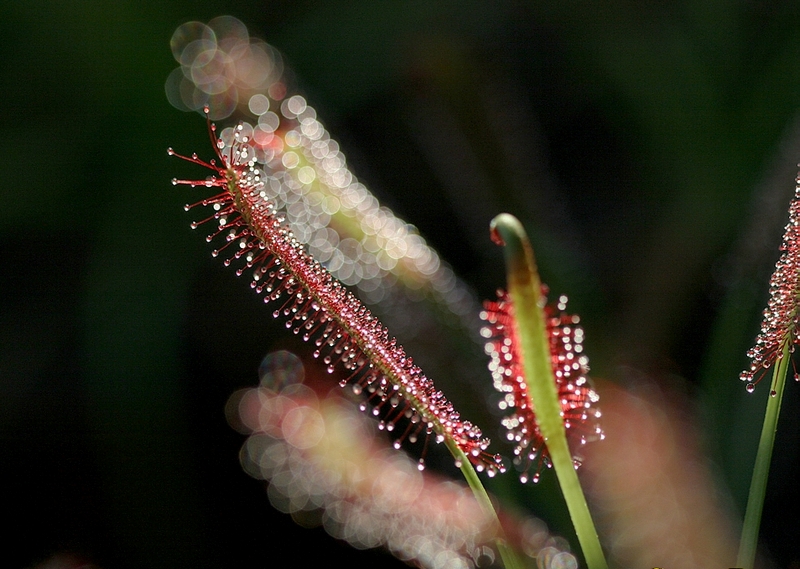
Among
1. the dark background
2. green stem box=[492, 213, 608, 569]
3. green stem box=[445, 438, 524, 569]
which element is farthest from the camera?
the dark background

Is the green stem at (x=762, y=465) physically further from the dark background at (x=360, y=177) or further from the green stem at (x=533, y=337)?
the dark background at (x=360, y=177)

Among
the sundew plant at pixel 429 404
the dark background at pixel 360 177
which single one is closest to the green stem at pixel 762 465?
the sundew plant at pixel 429 404

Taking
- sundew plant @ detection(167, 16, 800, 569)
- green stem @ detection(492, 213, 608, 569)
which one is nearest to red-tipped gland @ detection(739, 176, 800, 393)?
sundew plant @ detection(167, 16, 800, 569)

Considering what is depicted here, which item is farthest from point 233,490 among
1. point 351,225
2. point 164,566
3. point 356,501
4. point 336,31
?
point 336,31

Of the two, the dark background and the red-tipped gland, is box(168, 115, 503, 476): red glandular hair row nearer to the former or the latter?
the red-tipped gland

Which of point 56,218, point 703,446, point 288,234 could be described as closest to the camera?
point 288,234

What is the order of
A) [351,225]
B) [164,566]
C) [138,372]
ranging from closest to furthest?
[351,225] → [164,566] → [138,372]

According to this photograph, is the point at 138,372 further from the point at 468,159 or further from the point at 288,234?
the point at 288,234
